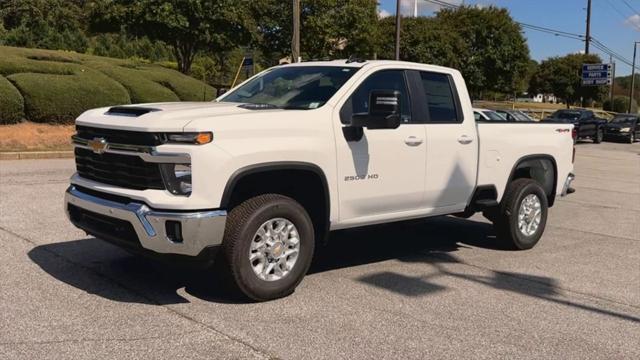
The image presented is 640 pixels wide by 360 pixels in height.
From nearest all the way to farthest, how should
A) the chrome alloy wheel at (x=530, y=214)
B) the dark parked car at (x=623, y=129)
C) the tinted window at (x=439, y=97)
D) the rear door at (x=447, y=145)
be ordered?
the rear door at (x=447, y=145)
the tinted window at (x=439, y=97)
the chrome alloy wheel at (x=530, y=214)
the dark parked car at (x=623, y=129)

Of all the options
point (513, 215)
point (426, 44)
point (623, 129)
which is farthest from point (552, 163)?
point (426, 44)

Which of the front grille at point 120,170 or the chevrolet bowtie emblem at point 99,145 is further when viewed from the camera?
the chevrolet bowtie emblem at point 99,145

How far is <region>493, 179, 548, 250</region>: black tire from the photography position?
734cm

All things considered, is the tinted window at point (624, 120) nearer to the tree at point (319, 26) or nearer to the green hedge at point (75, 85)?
the tree at point (319, 26)

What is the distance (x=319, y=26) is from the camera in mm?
33375

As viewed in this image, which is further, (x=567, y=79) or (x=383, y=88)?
(x=567, y=79)

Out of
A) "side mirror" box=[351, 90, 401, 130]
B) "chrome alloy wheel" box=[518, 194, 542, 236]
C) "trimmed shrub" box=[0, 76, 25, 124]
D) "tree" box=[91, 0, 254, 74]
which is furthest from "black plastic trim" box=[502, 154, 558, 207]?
"tree" box=[91, 0, 254, 74]

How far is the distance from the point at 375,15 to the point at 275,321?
113 ft

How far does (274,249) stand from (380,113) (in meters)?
1.39

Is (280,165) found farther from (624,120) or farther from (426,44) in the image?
(426,44)

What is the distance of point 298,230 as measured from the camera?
17.4 feet

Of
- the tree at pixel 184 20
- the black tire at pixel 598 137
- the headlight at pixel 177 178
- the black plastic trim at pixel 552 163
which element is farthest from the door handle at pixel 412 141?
the black tire at pixel 598 137

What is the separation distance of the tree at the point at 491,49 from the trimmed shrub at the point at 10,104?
36.1 metres

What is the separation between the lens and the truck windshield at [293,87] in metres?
5.76
